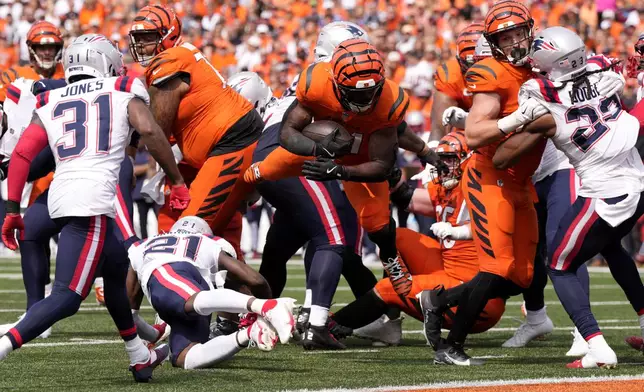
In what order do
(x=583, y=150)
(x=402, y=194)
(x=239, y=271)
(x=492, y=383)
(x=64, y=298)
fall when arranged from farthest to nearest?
(x=402, y=194) → (x=239, y=271) → (x=583, y=150) → (x=64, y=298) → (x=492, y=383)

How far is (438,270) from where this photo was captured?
6.92 meters

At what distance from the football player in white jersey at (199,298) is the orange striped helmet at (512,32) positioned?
1673mm

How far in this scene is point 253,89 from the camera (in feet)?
25.5

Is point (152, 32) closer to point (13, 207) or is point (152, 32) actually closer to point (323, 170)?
point (323, 170)

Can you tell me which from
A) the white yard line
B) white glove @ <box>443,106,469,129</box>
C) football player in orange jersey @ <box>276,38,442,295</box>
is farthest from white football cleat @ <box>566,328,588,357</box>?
white glove @ <box>443,106,469,129</box>

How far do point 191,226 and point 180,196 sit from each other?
0.77ft

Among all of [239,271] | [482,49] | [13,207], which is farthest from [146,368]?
[482,49]

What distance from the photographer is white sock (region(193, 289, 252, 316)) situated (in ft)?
15.9

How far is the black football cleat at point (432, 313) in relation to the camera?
19.7 ft

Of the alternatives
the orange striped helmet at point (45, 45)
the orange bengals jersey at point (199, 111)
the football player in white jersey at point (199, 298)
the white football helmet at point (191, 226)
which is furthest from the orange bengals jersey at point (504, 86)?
the orange striped helmet at point (45, 45)

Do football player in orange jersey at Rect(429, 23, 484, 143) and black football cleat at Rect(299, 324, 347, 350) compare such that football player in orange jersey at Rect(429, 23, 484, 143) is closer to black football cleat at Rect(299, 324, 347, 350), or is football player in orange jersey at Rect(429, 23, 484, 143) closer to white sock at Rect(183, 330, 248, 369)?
black football cleat at Rect(299, 324, 347, 350)

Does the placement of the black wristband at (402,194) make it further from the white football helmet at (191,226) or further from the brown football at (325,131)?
the white football helmet at (191,226)

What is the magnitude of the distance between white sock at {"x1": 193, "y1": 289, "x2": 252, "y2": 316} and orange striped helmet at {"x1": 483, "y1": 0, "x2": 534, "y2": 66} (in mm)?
1930

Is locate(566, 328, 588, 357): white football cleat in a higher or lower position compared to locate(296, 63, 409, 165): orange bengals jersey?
lower
